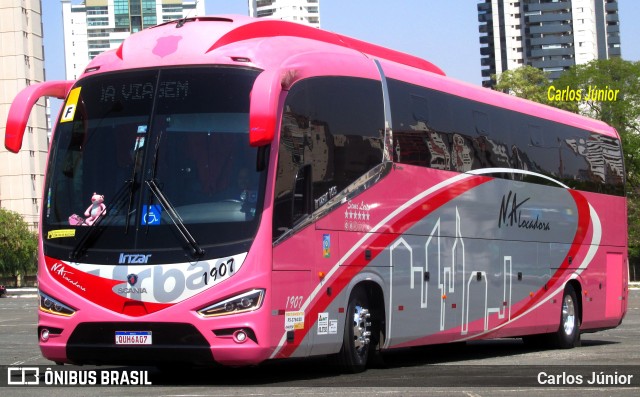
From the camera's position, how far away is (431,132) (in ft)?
55.6

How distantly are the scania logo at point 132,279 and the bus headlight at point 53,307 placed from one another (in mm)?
750

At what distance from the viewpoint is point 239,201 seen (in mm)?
12781

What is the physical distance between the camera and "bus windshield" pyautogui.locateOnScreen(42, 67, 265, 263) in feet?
41.9

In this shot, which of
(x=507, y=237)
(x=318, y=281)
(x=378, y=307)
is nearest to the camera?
(x=318, y=281)

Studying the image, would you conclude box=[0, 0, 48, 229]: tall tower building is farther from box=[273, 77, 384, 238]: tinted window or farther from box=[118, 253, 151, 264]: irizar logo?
box=[118, 253, 151, 264]: irizar logo

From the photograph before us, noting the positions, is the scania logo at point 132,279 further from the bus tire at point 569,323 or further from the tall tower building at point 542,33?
the tall tower building at point 542,33

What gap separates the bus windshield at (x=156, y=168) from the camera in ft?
41.9

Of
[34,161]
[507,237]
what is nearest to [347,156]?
[507,237]

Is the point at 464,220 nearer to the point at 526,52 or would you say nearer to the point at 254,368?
the point at 254,368

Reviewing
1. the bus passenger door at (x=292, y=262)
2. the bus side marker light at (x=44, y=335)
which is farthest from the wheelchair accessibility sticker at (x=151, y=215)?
the bus side marker light at (x=44, y=335)

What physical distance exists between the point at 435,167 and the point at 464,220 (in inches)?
49.9

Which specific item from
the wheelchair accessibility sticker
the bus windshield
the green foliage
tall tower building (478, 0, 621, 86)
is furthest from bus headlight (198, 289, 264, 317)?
tall tower building (478, 0, 621, 86)

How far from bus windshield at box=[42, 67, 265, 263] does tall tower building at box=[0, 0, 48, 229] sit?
4796 inches

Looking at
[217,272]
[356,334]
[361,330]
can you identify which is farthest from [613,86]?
[217,272]
